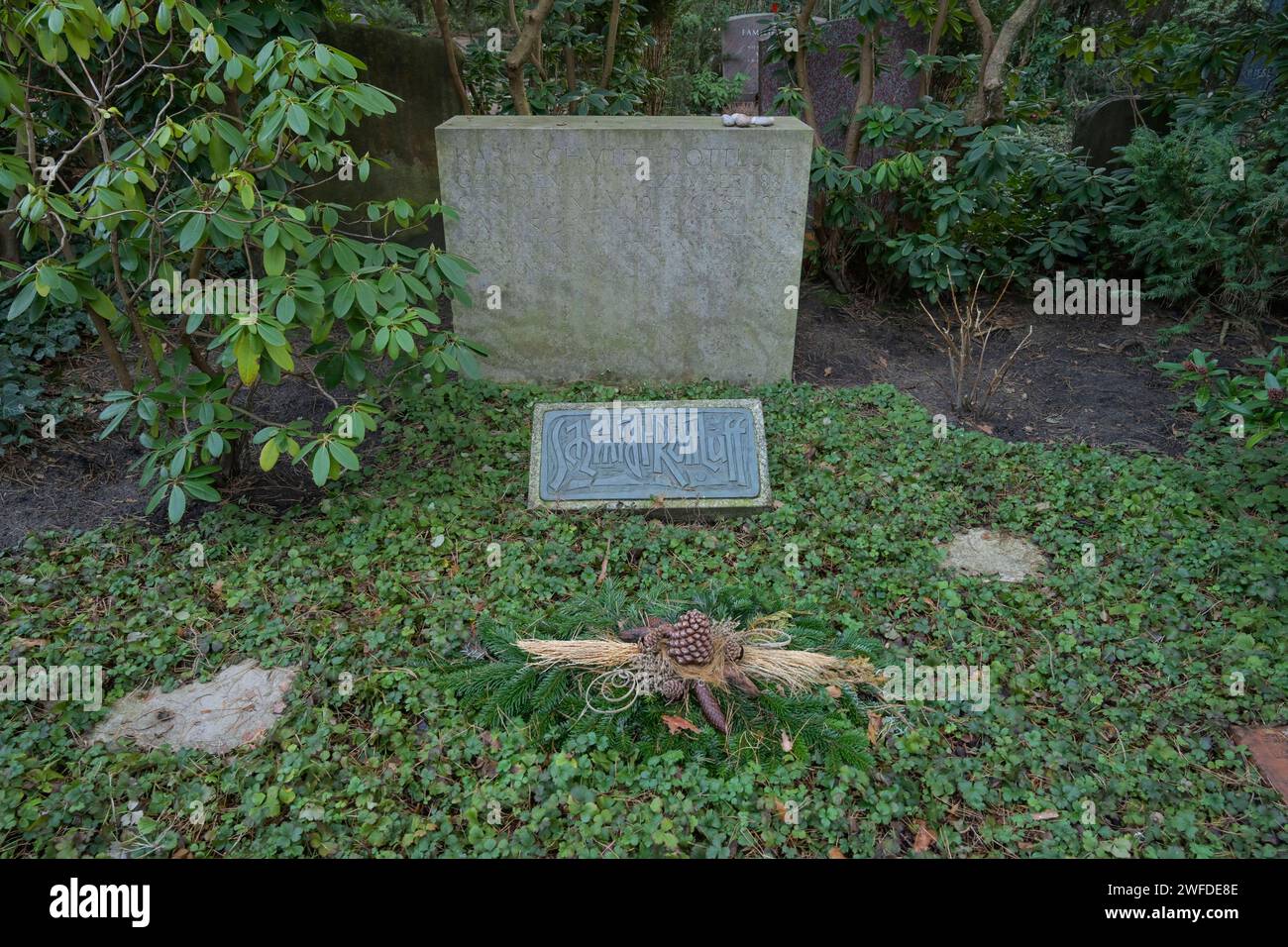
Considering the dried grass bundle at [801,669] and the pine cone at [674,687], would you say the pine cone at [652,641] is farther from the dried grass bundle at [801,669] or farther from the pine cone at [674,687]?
the dried grass bundle at [801,669]

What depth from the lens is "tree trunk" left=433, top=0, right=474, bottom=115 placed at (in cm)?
607

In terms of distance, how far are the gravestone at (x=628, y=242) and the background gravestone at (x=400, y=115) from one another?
5.64ft

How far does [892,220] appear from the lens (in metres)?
6.24

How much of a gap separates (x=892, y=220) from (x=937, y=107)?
0.80 m

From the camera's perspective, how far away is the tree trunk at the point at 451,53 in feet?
19.9

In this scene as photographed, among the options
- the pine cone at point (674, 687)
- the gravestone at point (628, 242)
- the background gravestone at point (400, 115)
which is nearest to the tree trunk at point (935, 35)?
the gravestone at point (628, 242)

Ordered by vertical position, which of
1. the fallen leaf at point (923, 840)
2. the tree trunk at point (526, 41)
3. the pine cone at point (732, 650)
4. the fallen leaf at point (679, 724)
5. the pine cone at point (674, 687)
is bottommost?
the fallen leaf at point (923, 840)

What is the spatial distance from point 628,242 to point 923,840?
3467 millimetres

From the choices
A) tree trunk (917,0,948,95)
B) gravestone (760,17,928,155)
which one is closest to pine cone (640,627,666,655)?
tree trunk (917,0,948,95)

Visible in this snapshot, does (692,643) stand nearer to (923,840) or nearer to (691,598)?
(691,598)

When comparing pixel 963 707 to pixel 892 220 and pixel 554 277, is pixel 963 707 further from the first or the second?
pixel 892 220

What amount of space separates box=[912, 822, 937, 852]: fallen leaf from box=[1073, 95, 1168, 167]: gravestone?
5542 mm

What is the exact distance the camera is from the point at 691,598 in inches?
129

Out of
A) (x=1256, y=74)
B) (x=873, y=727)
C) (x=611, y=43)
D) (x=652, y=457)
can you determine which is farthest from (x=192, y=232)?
(x=1256, y=74)
